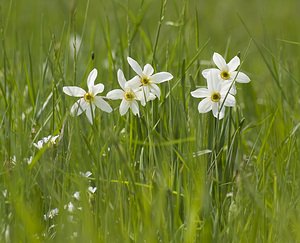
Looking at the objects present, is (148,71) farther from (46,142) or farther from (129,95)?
(46,142)

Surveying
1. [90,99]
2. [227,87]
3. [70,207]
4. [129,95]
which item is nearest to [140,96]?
[129,95]

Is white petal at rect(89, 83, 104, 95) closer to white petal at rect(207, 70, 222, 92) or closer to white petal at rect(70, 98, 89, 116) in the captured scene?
white petal at rect(70, 98, 89, 116)

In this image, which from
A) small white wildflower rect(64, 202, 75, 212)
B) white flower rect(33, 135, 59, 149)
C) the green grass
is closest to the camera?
the green grass

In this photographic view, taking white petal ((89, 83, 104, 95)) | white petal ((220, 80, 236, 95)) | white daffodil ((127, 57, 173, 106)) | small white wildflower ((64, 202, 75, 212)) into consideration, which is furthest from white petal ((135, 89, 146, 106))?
small white wildflower ((64, 202, 75, 212))

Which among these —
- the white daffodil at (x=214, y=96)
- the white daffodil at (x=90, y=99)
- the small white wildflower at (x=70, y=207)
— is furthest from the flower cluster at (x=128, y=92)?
the small white wildflower at (x=70, y=207)

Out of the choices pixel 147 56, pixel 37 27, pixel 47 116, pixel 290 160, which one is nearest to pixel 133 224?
pixel 290 160

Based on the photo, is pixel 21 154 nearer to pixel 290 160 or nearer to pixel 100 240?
pixel 100 240

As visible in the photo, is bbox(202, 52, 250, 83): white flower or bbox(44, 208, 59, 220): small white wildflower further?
bbox(202, 52, 250, 83): white flower

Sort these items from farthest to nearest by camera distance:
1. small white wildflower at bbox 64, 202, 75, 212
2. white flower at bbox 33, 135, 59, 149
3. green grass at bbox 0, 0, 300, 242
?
white flower at bbox 33, 135, 59, 149 < small white wildflower at bbox 64, 202, 75, 212 < green grass at bbox 0, 0, 300, 242

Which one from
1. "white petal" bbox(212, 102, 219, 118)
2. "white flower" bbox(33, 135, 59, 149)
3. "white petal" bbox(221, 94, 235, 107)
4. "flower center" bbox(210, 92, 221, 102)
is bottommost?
"white flower" bbox(33, 135, 59, 149)
